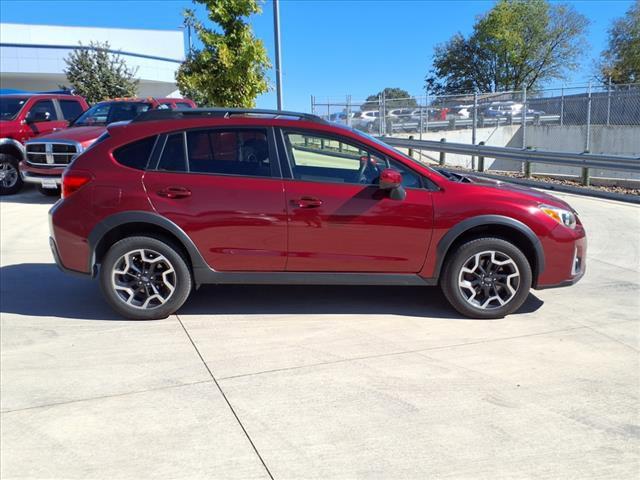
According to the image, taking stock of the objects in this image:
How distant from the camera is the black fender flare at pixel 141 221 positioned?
15.5 feet

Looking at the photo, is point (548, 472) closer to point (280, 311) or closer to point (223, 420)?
point (223, 420)

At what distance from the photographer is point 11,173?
Result: 12.2m

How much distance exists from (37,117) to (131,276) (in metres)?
9.72

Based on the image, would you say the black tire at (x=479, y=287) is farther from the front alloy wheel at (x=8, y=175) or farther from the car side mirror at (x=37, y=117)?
the car side mirror at (x=37, y=117)

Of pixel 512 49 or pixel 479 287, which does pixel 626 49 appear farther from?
pixel 479 287

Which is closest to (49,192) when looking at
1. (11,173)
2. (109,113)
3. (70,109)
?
(11,173)

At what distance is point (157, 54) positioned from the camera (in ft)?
162

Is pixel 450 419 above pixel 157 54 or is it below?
below

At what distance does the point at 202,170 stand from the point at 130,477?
267 cm

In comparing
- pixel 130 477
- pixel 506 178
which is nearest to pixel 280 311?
pixel 130 477

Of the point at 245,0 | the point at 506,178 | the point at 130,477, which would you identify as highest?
the point at 245,0

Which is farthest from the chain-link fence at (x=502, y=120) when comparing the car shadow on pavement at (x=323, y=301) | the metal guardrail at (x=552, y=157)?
the car shadow on pavement at (x=323, y=301)

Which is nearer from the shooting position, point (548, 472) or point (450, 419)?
point (548, 472)

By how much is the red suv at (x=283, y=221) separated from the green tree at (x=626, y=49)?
155 ft
